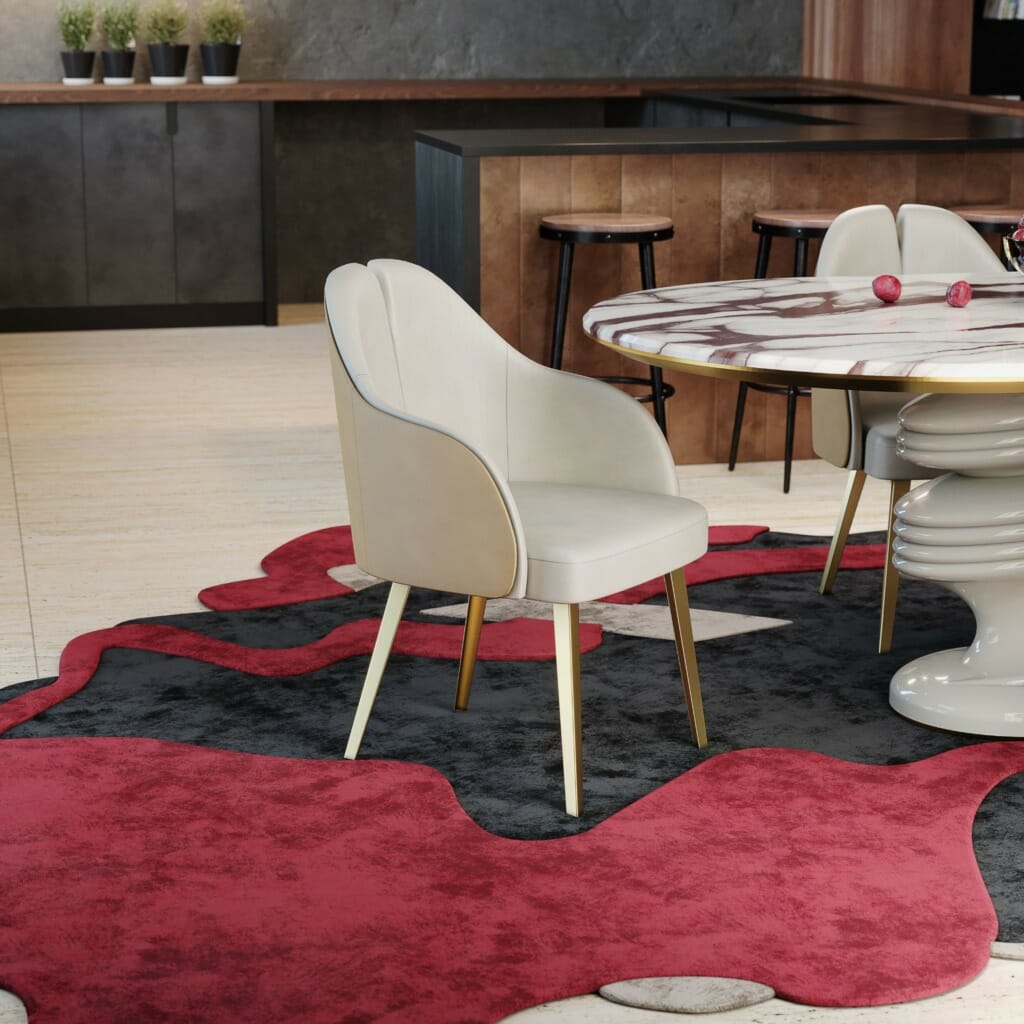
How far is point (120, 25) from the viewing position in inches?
327

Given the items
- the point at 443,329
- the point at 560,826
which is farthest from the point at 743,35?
the point at 560,826

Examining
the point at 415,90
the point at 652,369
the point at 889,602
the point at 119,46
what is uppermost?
the point at 119,46

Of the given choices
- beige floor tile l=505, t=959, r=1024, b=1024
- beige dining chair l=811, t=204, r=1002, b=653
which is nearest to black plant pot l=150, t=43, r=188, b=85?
beige dining chair l=811, t=204, r=1002, b=653

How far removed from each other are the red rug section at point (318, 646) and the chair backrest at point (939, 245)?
1.22 metres

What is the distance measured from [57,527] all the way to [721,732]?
7.50ft

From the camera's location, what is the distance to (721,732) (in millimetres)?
3291

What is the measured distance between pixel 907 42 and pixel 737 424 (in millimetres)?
4065

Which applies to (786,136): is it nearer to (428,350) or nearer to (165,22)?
(428,350)

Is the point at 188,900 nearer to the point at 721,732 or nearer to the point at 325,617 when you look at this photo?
the point at 721,732

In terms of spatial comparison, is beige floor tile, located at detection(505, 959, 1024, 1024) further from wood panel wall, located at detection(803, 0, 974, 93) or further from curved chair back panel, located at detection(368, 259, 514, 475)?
wood panel wall, located at detection(803, 0, 974, 93)

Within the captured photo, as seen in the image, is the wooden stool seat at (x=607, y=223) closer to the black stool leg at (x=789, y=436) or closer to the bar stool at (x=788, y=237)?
the bar stool at (x=788, y=237)

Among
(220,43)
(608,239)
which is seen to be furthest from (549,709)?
(220,43)

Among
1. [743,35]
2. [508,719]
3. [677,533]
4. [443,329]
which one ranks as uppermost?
[743,35]

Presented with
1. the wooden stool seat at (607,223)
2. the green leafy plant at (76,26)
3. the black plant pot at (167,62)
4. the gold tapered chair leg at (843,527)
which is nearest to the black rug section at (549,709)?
the gold tapered chair leg at (843,527)
